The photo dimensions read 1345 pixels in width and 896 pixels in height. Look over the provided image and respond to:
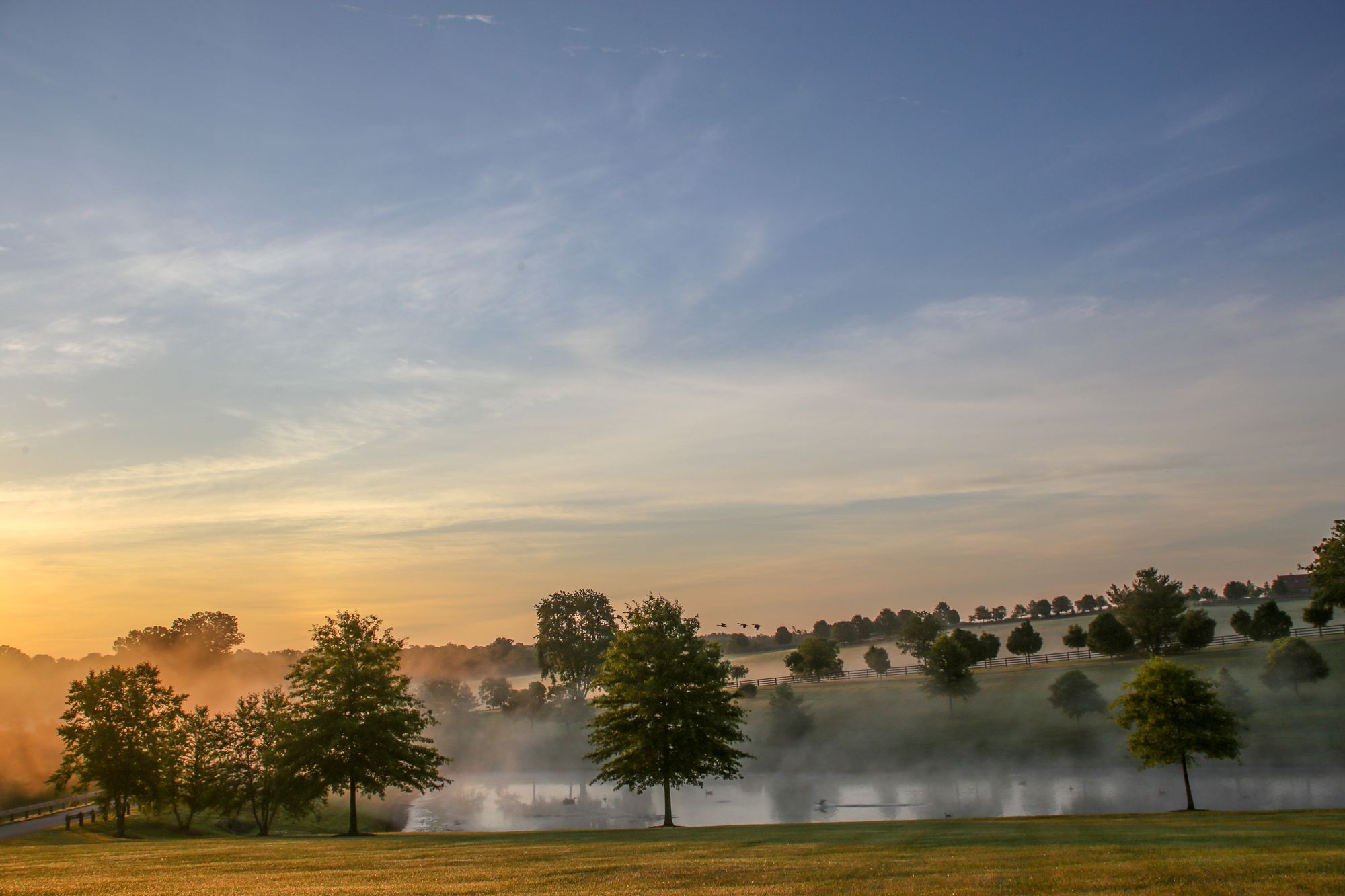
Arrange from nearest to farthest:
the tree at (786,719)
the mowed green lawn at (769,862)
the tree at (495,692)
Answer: the mowed green lawn at (769,862) → the tree at (786,719) → the tree at (495,692)

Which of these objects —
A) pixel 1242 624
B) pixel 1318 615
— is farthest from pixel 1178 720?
pixel 1242 624

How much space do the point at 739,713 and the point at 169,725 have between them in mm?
37695

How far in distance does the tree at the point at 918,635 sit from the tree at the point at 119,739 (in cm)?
8401

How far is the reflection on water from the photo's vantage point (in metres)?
55.4

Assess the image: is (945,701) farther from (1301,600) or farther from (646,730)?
(1301,600)

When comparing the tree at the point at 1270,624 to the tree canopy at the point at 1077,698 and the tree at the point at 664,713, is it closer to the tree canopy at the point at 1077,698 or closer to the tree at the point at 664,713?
the tree canopy at the point at 1077,698

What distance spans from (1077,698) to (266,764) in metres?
67.6

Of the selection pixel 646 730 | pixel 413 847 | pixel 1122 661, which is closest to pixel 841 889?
pixel 413 847

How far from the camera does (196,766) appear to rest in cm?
5716

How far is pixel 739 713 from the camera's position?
168 ft

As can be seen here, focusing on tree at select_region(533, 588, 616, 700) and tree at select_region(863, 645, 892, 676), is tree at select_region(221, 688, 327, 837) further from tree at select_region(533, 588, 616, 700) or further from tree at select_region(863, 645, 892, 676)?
tree at select_region(863, 645, 892, 676)

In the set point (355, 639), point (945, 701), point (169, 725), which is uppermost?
point (355, 639)

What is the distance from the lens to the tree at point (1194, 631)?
94188 millimetres

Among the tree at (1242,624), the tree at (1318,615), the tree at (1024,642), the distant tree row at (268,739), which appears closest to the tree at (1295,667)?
the tree at (1318,615)
